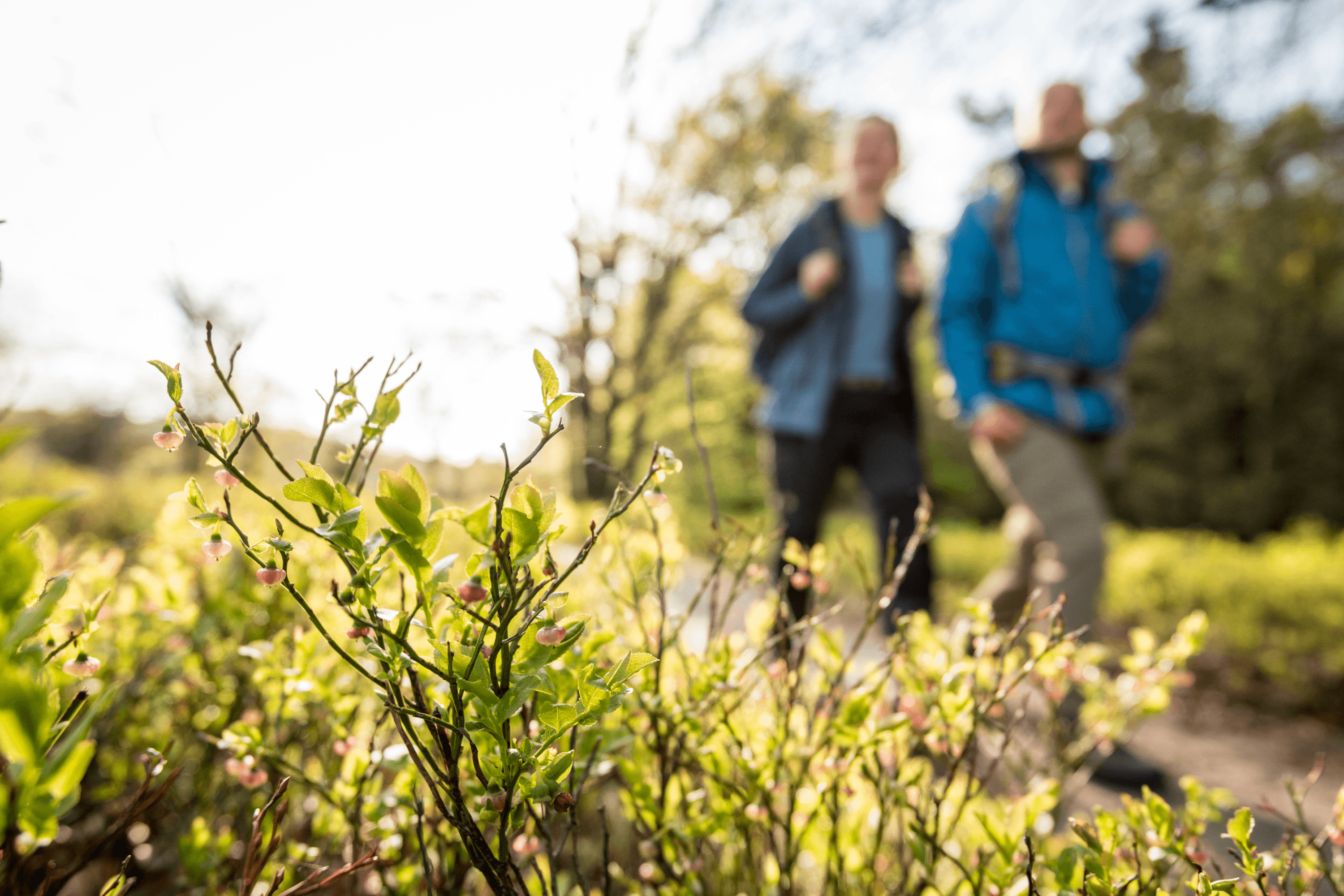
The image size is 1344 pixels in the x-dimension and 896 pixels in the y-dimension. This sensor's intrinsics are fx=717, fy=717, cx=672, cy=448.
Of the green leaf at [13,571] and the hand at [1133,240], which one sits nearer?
the green leaf at [13,571]

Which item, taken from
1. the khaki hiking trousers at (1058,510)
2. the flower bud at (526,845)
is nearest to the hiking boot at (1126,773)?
the khaki hiking trousers at (1058,510)

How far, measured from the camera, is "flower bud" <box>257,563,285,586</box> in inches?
27.0

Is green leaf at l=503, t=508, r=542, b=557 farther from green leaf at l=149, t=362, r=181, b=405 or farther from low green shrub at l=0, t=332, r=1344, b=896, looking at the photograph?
green leaf at l=149, t=362, r=181, b=405

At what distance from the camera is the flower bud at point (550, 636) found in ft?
2.21

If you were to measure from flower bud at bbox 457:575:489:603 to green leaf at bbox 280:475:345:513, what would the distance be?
0.15 metres

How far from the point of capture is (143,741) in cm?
158

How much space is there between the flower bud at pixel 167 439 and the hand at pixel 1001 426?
2538mm

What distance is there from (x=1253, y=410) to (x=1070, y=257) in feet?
42.9

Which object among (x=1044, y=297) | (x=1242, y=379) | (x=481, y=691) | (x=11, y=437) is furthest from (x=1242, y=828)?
(x=1242, y=379)

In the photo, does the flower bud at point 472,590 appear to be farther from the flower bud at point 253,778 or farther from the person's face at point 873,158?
the person's face at point 873,158

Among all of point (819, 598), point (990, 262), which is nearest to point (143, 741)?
point (819, 598)

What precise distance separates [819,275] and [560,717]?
2.40m

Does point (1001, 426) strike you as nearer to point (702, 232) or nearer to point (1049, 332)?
point (1049, 332)

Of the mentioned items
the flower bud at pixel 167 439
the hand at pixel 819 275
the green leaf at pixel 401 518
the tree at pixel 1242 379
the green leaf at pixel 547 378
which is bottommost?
the tree at pixel 1242 379
